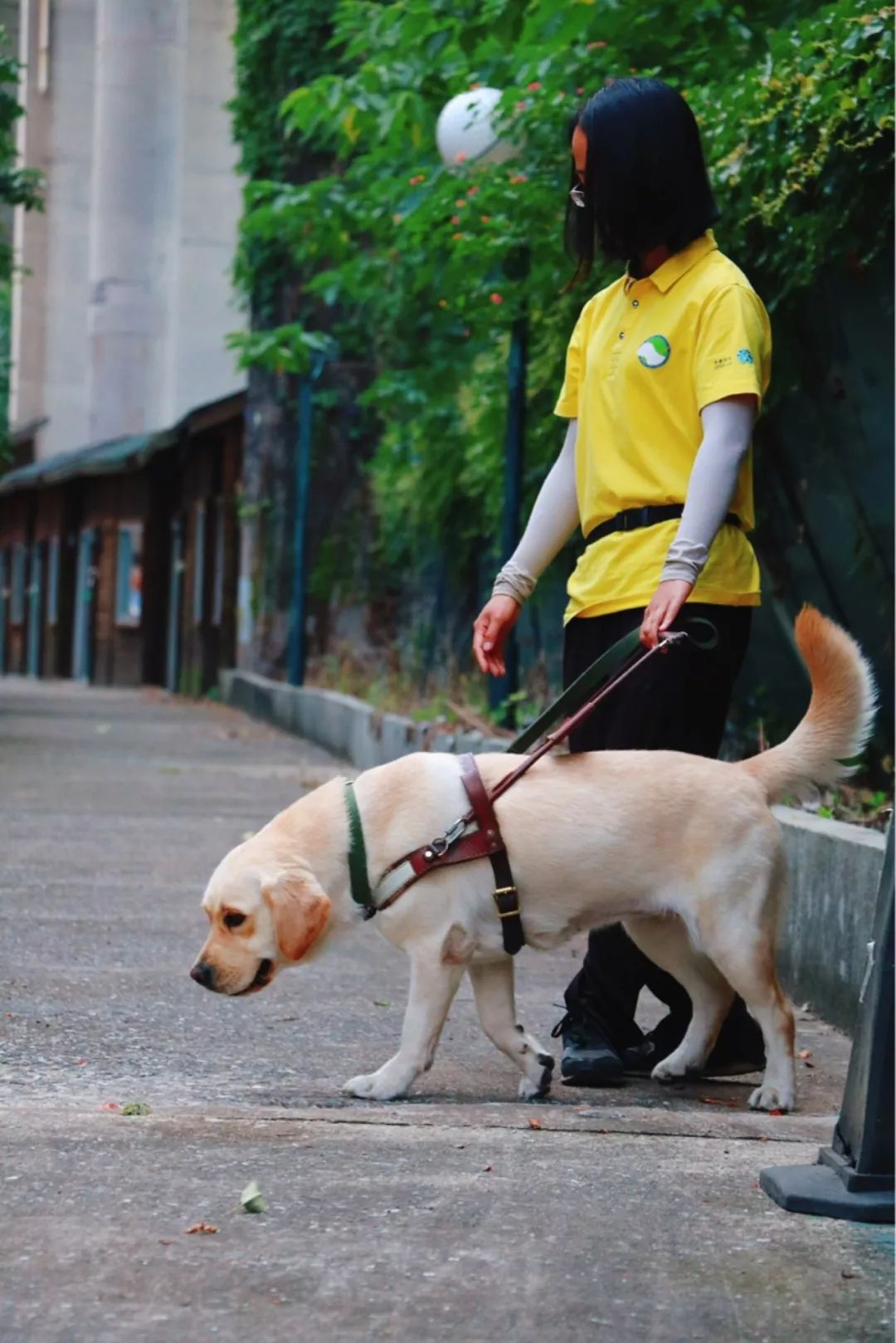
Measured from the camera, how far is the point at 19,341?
46906mm

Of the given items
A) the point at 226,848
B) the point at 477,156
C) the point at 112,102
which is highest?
the point at 112,102

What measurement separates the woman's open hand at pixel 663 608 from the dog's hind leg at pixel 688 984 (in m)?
0.72

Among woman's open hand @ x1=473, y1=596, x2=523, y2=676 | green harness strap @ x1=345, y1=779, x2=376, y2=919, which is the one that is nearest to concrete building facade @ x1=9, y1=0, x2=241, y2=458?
woman's open hand @ x1=473, y1=596, x2=523, y2=676

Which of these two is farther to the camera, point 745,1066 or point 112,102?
point 112,102

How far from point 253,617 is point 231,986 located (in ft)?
59.4

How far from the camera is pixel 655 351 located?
4.55 metres

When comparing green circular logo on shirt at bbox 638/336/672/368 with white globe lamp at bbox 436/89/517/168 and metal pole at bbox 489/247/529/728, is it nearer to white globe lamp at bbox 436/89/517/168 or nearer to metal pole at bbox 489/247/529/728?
white globe lamp at bbox 436/89/517/168

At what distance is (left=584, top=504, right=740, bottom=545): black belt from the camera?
4.54 meters

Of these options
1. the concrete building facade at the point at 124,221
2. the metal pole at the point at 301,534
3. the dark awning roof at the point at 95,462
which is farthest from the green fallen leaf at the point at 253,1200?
the dark awning roof at the point at 95,462

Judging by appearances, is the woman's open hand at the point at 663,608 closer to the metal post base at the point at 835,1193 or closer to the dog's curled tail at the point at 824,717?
the dog's curled tail at the point at 824,717

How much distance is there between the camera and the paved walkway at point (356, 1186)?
2777mm

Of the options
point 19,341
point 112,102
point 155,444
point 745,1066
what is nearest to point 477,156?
point 745,1066

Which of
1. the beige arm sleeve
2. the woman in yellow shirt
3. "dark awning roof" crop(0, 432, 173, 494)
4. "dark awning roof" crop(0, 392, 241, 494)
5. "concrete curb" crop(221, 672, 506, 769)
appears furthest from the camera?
"dark awning roof" crop(0, 432, 173, 494)

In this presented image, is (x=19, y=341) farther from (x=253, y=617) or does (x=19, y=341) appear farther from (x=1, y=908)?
(x=1, y=908)
